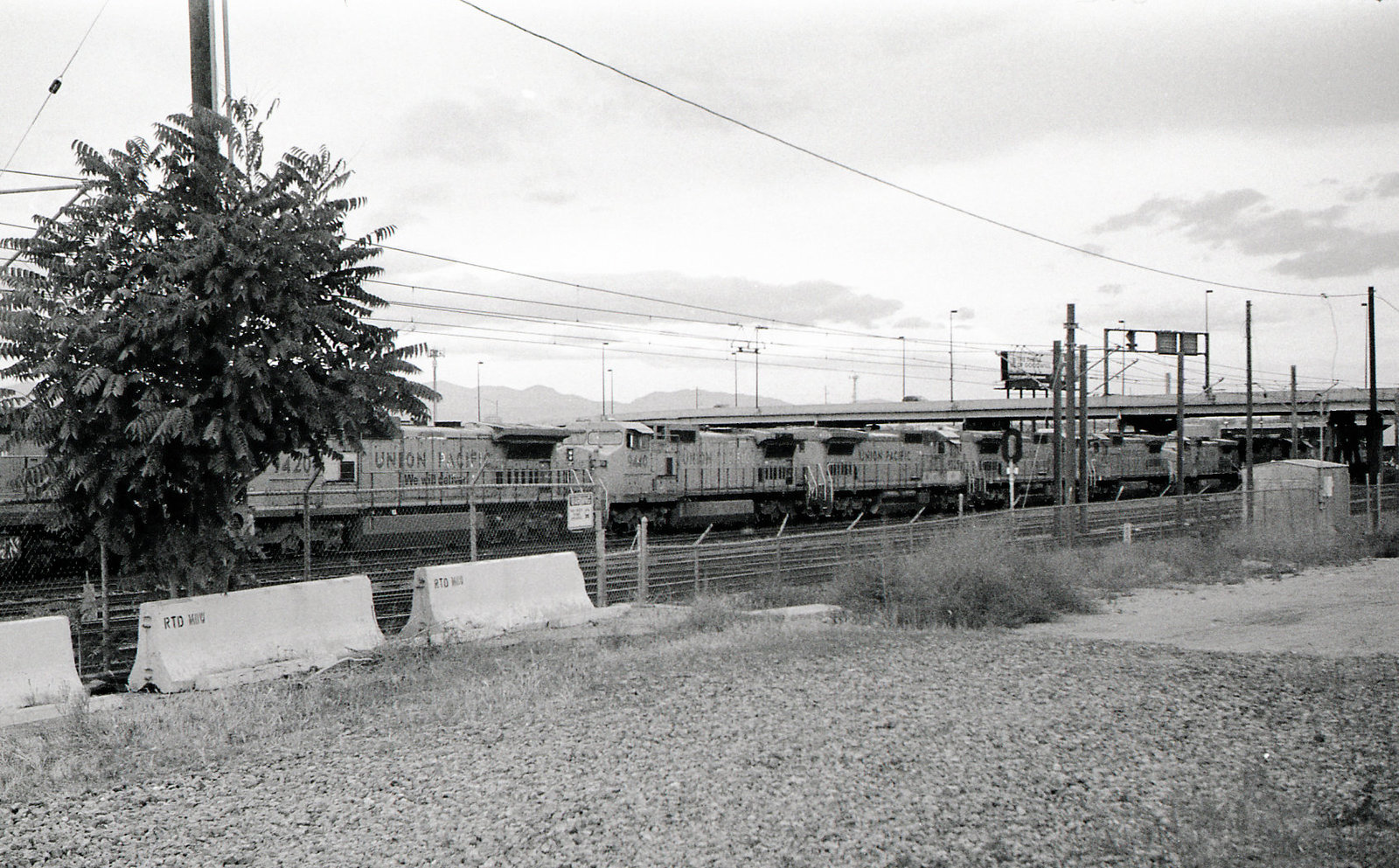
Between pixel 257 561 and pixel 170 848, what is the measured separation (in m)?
15.9

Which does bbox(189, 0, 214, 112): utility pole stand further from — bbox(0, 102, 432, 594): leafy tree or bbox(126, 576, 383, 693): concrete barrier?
bbox(126, 576, 383, 693): concrete barrier

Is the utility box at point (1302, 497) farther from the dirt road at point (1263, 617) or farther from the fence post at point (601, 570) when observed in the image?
the fence post at point (601, 570)

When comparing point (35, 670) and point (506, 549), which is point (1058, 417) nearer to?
point (506, 549)

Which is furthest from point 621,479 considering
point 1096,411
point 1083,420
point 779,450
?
point 1096,411

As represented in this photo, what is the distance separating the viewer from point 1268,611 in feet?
54.3

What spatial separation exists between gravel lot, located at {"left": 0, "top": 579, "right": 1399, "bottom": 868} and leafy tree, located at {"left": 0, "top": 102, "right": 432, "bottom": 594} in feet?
6.69

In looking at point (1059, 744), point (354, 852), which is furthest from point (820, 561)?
point (354, 852)

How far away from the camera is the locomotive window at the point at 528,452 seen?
30.2 m

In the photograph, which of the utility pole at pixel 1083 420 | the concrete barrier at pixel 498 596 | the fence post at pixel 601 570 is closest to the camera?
the concrete barrier at pixel 498 596

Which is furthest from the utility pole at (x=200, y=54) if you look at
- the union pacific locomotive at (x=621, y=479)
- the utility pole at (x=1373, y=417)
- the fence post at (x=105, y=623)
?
the utility pole at (x=1373, y=417)

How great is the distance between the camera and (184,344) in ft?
32.1

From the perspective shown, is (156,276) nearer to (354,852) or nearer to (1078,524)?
(354,852)

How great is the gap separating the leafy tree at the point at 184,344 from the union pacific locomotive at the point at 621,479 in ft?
3.83

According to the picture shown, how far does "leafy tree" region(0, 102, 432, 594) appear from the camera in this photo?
9.75 m
